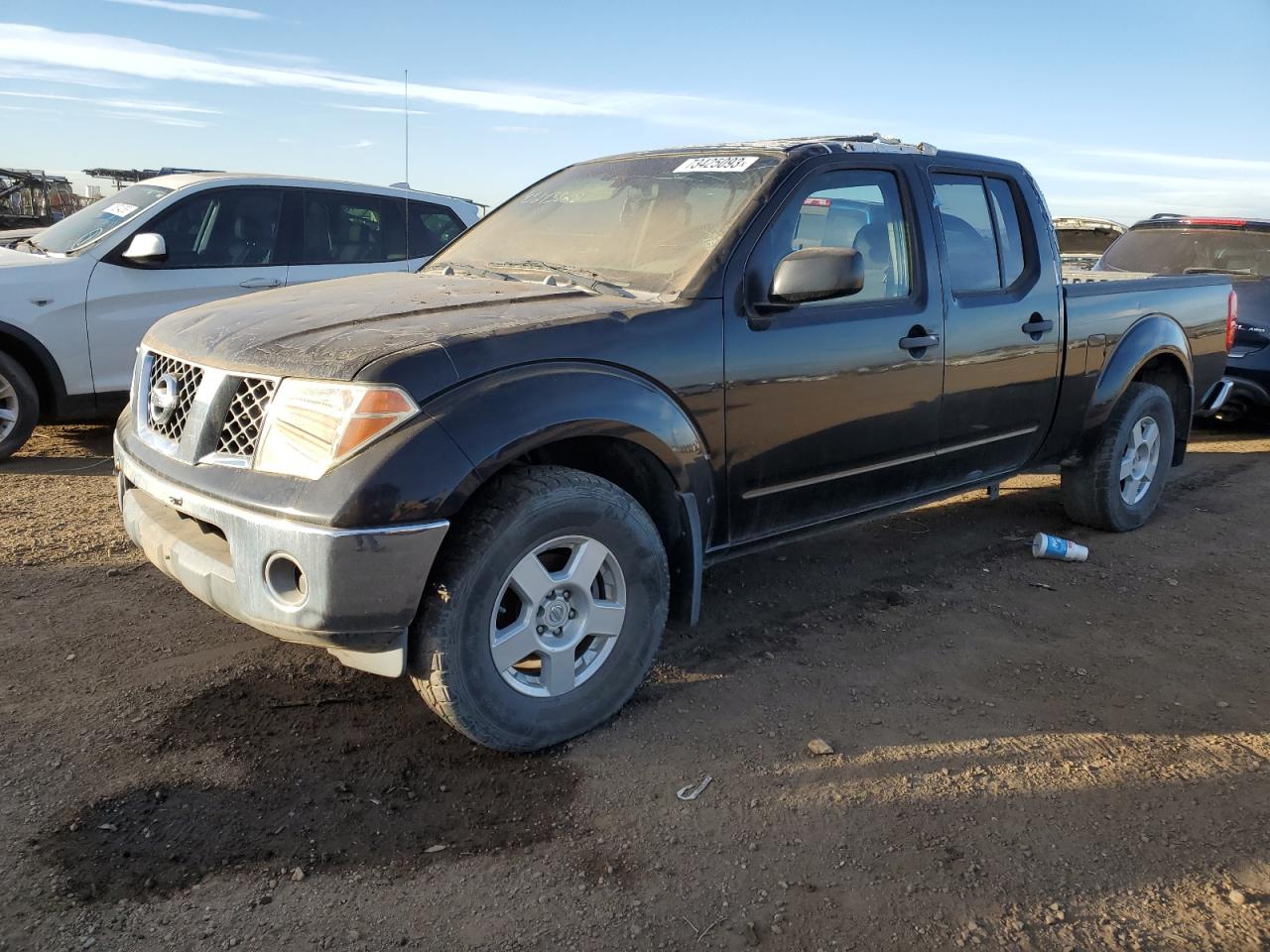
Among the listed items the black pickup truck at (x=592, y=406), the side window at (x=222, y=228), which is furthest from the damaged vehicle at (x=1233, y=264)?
the side window at (x=222, y=228)

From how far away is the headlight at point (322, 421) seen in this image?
2547mm

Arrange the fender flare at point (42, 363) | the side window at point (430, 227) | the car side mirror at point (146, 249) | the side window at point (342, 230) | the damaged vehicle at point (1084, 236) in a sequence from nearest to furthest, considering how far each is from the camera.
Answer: the fender flare at point (42, 363) → the car side mirror at point (146, 249) → the side window at point (342, 230) → the side window at point (430, 227) → the damaged vehicle at point (1084, 236)

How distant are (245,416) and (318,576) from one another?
0.58 m

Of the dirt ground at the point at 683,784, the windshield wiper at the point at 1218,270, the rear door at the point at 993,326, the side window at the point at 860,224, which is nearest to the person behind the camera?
the dirt ground at the point at 683,784

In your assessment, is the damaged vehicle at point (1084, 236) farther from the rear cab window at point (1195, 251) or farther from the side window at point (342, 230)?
the side window at point (342, 230)

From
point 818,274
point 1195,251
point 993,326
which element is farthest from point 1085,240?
point 818,274

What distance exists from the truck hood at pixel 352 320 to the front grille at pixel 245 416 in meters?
0.05

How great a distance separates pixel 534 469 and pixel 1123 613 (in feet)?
9.38

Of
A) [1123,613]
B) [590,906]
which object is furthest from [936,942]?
[1123,613]

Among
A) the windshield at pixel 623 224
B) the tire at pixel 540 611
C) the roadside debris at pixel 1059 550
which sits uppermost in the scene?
the windshield at pixel 623 224

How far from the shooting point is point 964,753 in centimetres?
304

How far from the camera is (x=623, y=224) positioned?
3.82 m

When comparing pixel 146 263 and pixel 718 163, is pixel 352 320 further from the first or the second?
pixel 146 263

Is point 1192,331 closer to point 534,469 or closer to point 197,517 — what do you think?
point 534,469
